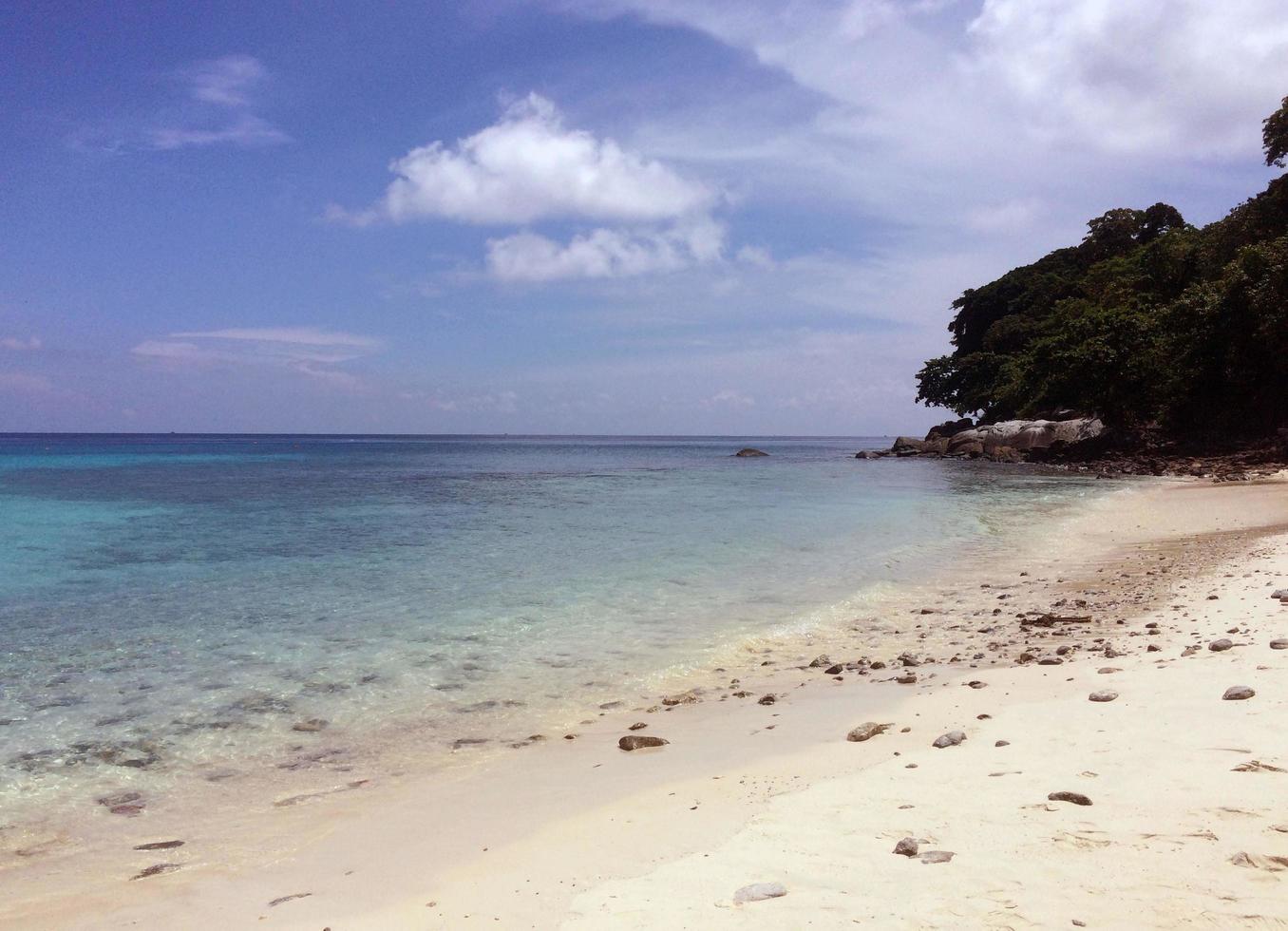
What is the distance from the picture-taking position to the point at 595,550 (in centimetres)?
1778

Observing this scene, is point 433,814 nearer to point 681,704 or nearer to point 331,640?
point 681,704

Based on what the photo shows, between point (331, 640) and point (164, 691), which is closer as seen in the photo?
point (164, 691)

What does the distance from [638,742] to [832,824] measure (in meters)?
2.51

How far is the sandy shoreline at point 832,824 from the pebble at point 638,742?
0.10 m

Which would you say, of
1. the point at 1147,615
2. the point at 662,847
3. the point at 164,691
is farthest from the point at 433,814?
the point at 1147,615

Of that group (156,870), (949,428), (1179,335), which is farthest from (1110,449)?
(156,870)

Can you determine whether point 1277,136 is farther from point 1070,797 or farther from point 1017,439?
point 1070,797

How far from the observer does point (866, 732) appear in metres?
5.96

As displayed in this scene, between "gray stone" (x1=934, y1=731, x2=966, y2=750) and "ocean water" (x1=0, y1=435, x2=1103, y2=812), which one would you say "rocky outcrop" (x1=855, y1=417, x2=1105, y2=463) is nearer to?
"ocean water" (x1=0, y1=435, x2=1103, y2=812)

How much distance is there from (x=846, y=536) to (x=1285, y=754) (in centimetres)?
1516

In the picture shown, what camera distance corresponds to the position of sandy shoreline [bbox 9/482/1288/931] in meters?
3.34

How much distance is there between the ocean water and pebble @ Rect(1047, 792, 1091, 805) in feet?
14.8

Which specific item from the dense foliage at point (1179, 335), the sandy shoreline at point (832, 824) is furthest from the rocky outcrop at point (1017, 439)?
the sandy shoreline at point (832, 824)

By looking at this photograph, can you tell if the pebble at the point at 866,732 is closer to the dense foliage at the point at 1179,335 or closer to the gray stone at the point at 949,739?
the gray stone at the point at 949,739
